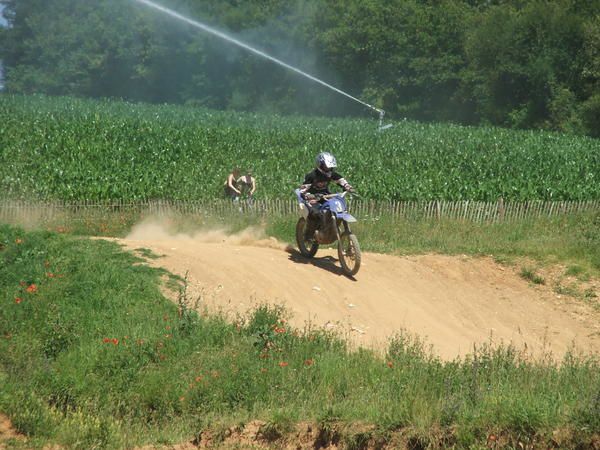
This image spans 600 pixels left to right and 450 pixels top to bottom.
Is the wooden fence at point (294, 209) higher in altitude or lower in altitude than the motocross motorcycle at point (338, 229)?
lower

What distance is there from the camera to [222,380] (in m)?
10.3

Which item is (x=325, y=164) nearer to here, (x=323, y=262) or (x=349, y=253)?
(x=349, y=253)

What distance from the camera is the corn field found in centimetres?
2748

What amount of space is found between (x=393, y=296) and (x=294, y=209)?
364 inches

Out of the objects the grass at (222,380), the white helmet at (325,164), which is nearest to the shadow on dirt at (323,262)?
the white helmet at (325,164)

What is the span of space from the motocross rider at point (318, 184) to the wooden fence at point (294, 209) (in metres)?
7.28

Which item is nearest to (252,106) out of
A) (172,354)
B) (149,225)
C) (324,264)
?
(149,225)

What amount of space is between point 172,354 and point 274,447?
2523mm

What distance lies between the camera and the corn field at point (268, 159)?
27.5 meters

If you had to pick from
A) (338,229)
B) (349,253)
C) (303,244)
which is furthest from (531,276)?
(303,244)

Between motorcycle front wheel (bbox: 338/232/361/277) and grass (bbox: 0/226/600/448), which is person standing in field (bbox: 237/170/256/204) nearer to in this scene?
motorcycle front wheel (bbox: 338/232/361/277)

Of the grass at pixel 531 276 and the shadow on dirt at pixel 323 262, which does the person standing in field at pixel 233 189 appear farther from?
the grass at pixel 531 276

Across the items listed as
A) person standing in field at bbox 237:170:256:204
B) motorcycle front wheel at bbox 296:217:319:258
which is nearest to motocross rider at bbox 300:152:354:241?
motorcycle front wheel at bbox 296:217:319:258

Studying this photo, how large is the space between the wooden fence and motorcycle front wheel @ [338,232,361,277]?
25.0 ft
